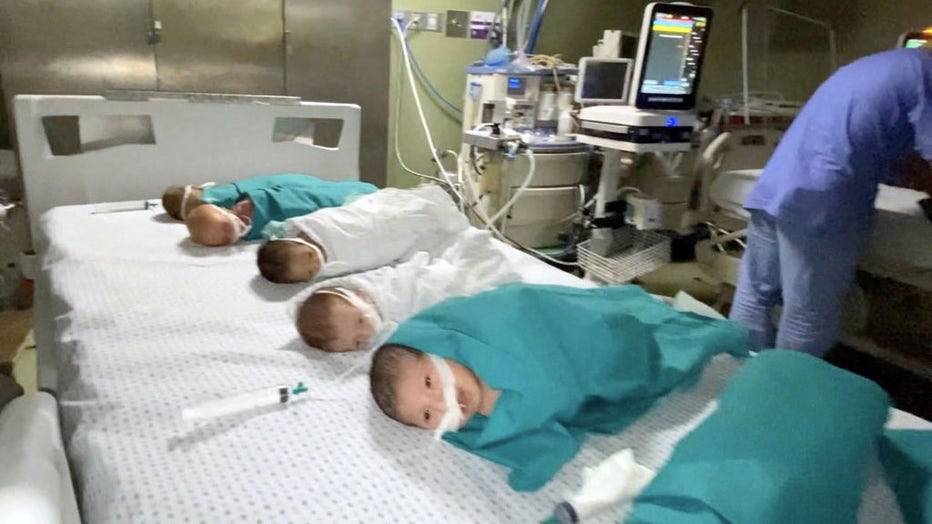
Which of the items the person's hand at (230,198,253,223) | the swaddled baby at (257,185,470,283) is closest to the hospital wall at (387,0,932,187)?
the person's hand at (230,198,253,223)

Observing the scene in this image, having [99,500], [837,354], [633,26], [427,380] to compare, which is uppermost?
[633,26]

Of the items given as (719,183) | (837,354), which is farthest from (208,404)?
(837,354)

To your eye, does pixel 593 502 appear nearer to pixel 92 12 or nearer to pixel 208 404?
pixel 208 404

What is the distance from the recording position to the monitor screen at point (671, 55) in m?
2.21

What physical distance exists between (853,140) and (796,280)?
385mm

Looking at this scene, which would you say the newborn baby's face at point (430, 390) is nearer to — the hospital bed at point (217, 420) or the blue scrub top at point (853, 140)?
the hospital bed at point (217, 420)

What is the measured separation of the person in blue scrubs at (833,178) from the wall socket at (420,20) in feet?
6.54

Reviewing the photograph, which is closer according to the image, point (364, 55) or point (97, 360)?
point (97, 360)

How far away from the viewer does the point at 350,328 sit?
114 cm

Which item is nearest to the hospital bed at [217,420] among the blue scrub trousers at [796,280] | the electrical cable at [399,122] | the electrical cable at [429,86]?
the blue scrub trousers at [796,280]

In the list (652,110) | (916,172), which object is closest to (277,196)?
(652,110)

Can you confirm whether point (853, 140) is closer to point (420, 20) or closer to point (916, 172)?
point (916, 172)

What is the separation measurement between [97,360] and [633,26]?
351 centimetres

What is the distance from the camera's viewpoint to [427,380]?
0.90 meters
